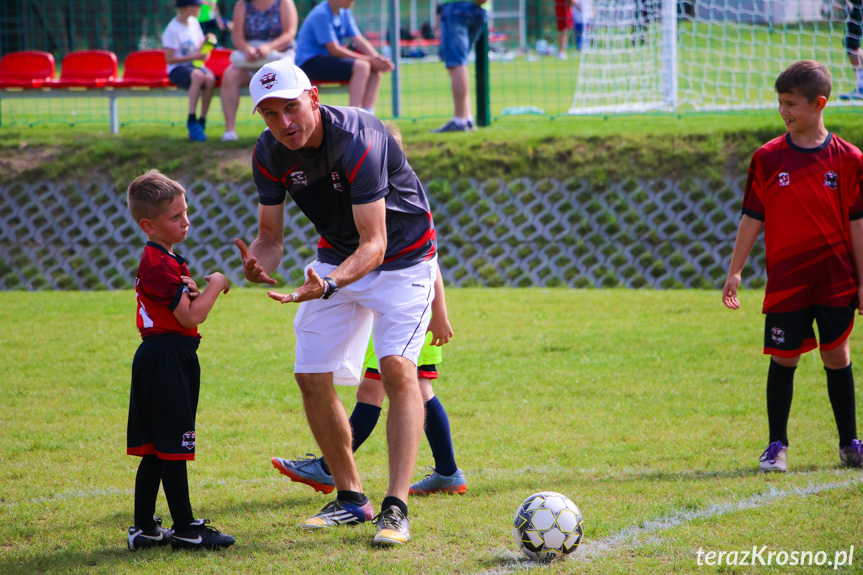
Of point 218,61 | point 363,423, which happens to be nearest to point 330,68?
point 218,61

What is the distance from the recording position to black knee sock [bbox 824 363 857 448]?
15.6ft

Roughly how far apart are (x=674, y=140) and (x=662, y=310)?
3.13m

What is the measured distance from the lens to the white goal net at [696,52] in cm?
1340

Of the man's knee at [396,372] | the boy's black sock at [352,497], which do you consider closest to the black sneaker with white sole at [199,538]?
the boy's black sock at [352,497]

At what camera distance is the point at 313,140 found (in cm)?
395

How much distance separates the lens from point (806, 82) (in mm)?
4570

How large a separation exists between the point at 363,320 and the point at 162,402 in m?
1.03

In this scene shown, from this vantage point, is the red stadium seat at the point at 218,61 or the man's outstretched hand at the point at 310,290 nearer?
the man's outstretched hand at the point at 310,290

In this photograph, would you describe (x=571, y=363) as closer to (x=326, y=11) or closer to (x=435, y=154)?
(x=435, y=154)

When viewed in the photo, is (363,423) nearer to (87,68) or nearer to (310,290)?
(310,290)

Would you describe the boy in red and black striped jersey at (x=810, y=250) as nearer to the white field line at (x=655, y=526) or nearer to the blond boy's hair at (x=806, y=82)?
the blond boy's hair at (x=806, y=82)

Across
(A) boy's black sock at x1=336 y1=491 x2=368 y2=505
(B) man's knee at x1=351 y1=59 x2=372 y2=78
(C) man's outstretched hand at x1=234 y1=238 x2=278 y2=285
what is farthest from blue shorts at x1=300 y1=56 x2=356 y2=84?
(A) boy's black sock at x1=336 y1=491 x2=368 y2=505

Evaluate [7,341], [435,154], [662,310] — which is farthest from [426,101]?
[7,341]

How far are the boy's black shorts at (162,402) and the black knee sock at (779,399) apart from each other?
10.1ft
